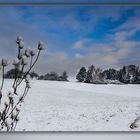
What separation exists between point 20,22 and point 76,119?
0.91 meters

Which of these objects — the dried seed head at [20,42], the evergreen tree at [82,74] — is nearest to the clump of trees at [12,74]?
the dried seed head at [20,42]

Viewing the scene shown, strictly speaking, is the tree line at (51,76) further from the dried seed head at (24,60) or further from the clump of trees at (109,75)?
the dried seed head at (24,60)

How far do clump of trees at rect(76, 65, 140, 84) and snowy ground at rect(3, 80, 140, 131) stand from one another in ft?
0.18

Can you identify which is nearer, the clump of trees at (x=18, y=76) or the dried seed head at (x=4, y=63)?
the clump of trees at (x=18, y=76)

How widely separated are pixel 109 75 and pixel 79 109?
376 mm

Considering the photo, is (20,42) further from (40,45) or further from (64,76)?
(64,76)

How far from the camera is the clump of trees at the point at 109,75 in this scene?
2.89 metres

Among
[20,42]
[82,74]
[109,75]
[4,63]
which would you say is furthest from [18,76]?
[109,75]

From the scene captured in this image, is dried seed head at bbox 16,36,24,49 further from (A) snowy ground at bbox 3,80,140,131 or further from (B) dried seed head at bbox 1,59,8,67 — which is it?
(A) snowy ground at bbox 3,80,140,131

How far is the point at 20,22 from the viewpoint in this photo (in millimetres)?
2891

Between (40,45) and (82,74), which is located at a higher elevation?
(40,45)

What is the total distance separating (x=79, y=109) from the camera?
9.45 ft

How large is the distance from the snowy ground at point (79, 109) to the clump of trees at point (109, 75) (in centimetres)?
5

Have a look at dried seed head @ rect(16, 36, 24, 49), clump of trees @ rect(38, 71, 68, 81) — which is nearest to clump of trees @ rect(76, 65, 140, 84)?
clump of trees @ rect(38, 71, 68, 81)
